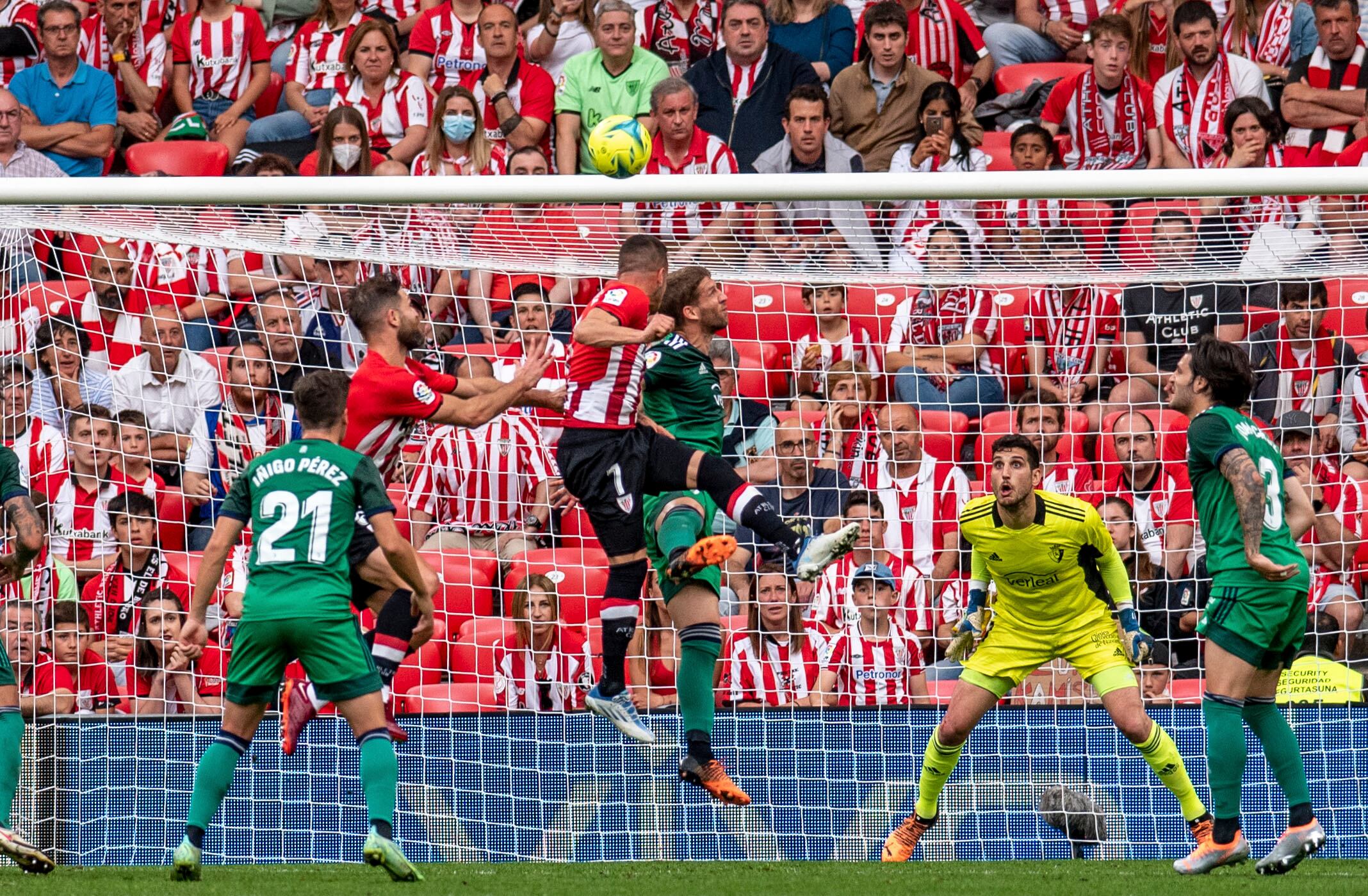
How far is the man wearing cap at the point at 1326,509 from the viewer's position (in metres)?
9.05

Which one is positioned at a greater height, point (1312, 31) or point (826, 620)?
point (1312, 31)

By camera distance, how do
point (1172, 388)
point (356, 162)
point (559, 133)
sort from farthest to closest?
point (559, 133) → point (356, 162) → point (1172, 388)

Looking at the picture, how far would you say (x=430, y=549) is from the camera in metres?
9.16

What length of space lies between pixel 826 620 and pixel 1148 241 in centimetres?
259

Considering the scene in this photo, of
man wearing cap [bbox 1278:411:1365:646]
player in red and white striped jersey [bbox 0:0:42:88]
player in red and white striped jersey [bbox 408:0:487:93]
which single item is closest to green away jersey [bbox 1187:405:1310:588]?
man wearing cap [bbox 1278:411:1365:646]

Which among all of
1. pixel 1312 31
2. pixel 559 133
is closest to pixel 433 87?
pixel 559 133

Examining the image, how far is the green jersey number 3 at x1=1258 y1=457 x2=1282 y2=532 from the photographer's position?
6668mm

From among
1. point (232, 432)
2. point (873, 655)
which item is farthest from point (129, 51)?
point (873, 655)

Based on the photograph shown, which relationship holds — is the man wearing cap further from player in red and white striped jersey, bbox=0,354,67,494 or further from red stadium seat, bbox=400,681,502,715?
player in red and white striped jersey, bbox=0,354,67,494

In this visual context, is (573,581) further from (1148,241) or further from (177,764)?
(1148,241)

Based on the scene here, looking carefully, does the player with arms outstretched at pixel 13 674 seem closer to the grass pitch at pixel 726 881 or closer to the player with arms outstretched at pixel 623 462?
the grass pitch at pixel 726 881

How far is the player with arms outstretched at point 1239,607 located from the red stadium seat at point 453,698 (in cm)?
386

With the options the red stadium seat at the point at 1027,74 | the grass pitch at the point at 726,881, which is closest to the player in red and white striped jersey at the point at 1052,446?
the grass pitch at the point at 726,881

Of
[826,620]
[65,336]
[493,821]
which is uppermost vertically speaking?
[65,336]
